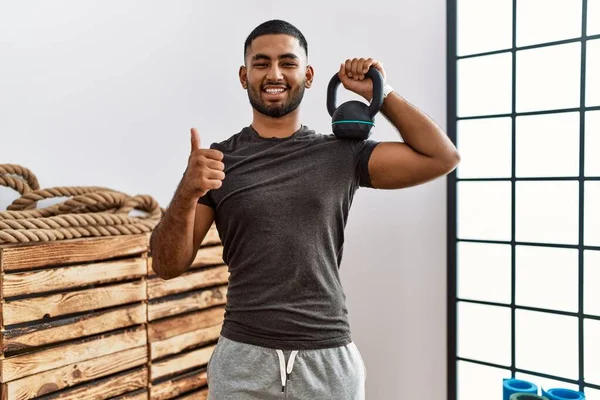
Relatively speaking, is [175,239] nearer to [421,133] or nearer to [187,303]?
[421,133]

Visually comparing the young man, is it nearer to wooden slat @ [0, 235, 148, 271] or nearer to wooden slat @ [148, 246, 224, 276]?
wooden slat @ [0, 235, 148, 271]

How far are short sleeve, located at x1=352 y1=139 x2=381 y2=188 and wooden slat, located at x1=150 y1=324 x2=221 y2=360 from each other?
34.9 inches

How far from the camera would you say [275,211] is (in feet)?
3.47

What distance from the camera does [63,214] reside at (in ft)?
5.04

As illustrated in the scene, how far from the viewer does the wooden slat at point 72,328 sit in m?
1.29

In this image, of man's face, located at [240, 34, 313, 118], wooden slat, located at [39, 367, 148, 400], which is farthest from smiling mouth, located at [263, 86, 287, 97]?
wooden slat, located at [39, 367, 148, 400]

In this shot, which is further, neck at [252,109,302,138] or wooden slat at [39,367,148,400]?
wooden slat at [39,367,148,400]

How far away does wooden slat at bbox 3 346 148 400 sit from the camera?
129cm

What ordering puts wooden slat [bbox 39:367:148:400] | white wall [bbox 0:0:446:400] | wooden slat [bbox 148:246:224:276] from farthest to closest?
wooden slat [bbox 148:246:224:276], white wall [bbox 0:0:446:400], wooden slat [bbox 39:367:148:400]
